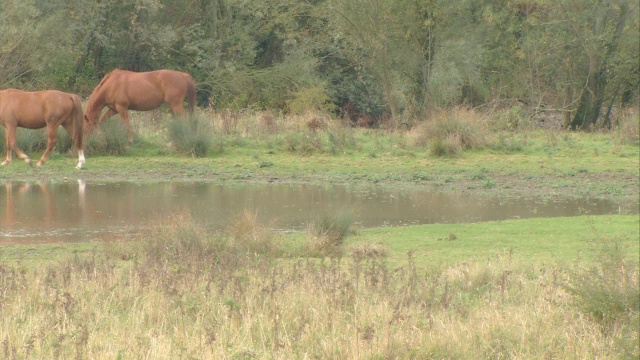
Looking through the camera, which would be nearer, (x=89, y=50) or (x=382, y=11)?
(x=382, y=11)

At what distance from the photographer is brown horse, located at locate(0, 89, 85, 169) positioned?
2095 centimetres

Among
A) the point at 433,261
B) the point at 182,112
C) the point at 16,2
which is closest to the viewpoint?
the point at 433,261

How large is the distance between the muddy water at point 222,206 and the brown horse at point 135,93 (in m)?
4.86

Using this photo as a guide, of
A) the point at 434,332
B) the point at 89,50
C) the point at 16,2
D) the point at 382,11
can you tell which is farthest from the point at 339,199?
the point at 89,50

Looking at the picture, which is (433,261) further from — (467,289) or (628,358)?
(628,358)

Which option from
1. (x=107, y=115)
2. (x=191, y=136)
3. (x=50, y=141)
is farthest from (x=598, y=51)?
(x=50, y=141)

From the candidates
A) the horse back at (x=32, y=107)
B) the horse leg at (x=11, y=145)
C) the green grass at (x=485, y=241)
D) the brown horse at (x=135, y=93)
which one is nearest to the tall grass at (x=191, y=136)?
the brown horse at (x=135, y=93)

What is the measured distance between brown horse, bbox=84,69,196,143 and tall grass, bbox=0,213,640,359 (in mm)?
14312

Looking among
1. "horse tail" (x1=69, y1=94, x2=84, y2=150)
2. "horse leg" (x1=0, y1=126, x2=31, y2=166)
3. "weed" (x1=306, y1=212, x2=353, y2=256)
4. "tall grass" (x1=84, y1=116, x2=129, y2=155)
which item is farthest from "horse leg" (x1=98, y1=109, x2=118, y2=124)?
"weed" (x1=306, y1=212, x2=353, y2=256)

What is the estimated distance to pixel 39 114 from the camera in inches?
830

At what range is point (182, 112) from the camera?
985 inches

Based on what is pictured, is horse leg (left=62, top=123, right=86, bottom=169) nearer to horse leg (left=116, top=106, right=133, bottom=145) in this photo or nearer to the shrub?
horse leg (left=116, top=106, right=133, bottom=145)

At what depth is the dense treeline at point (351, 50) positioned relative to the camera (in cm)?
3341

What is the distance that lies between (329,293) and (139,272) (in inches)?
73.2
